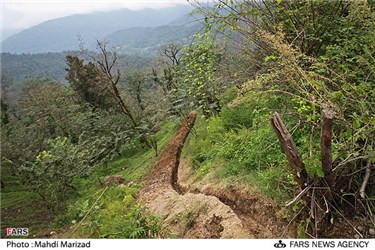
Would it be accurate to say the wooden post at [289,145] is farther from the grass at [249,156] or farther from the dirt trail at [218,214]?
the dirt trail at [218,214]

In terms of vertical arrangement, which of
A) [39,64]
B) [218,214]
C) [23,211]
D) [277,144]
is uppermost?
[277,144]

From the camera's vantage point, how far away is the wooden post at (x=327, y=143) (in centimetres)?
265

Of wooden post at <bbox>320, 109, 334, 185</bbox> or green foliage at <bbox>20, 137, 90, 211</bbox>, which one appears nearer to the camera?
wooden post at <bbox>320, 109, 334, 185</bbox>

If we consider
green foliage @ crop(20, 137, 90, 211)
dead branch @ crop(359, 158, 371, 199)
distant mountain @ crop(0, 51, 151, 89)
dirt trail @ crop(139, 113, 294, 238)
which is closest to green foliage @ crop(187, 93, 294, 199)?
dirt trail @ crop(139, 113, 294, 238)

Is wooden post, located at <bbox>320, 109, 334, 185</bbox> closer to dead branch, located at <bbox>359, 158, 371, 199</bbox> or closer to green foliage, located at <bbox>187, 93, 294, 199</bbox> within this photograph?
dead branch, located at <bbox>359, 158, 371, 199</bbox>

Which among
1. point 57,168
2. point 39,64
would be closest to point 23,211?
point 57,168

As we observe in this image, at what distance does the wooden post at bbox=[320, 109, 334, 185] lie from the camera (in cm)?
265

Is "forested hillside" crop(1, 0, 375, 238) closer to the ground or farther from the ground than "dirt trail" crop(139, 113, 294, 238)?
farther from the ground

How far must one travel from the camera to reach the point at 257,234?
3.77m

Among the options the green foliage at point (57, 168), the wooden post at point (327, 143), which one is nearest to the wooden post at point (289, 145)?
the wooden post at point (327, 143)

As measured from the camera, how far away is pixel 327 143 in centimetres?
282

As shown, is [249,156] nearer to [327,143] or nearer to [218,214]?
[218,214]

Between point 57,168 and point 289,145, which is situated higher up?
point 289,145

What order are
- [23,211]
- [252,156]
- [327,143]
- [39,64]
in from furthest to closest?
[39,64]
[23,211]
[252,156]
[327,143]
